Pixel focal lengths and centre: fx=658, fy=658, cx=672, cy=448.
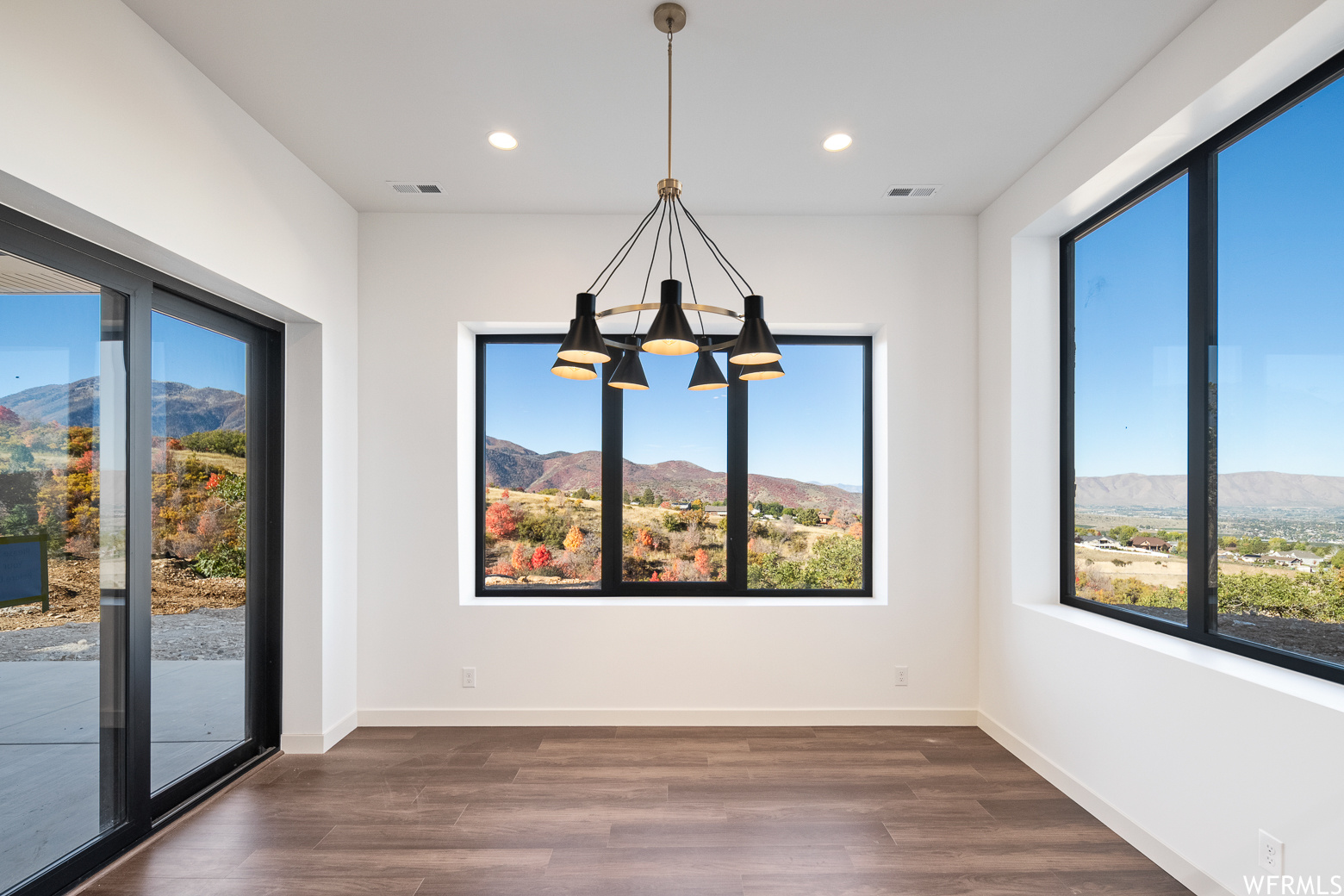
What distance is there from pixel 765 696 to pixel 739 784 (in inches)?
30.6

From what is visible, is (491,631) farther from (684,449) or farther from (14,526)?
(14,526)

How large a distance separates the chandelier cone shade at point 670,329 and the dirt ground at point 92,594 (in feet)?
6.69

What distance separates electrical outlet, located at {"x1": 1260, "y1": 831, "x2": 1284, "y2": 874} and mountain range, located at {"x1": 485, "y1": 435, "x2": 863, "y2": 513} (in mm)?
2304

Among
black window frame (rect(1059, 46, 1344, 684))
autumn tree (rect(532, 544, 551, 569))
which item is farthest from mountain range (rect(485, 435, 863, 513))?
black window frame (rect(1059, 46, 1344, 684))

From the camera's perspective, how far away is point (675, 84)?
2496 millimetres

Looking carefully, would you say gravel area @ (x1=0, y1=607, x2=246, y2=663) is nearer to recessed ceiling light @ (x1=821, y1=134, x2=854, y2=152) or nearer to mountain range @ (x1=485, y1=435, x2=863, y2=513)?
mountain range @ (x1=485, y1=435, x2=863, y2=513)

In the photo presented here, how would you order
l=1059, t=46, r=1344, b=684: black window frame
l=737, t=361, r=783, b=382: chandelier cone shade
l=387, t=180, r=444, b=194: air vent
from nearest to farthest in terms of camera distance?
l=737, t=361, r=783, b=382: chandelier cone shade → l=1059, t=46, r=1344, b=684: black window frame → l=387, t=180, r=444, b=194: air vent

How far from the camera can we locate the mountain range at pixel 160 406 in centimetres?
206

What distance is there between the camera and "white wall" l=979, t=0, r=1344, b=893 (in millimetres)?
1883

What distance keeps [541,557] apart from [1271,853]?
334 cm

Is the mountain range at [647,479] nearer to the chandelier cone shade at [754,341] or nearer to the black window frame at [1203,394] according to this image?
the black window frame at [1203,394]

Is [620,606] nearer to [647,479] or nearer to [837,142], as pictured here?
[647,479]

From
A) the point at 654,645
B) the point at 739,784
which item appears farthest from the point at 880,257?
the point at 739,784

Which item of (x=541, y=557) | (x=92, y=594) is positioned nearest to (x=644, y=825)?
(x=541, y=557)
